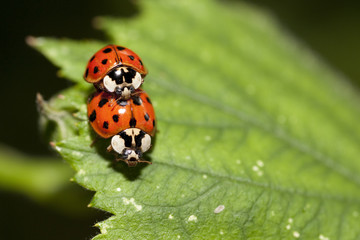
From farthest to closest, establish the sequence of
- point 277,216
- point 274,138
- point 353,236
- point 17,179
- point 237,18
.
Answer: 1. point 237,18
2. point 17,179
3. point 274,138
4. point 353,236
5. point 277,216

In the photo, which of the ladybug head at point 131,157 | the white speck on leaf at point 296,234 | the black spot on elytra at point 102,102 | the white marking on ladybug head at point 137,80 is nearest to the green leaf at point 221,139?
the white speck on leaf at point 296,234

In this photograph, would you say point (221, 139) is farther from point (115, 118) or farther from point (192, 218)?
point (115, 118)

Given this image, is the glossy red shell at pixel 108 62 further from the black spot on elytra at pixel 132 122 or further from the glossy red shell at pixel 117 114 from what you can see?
the black spot on elytra at pixel 132 122

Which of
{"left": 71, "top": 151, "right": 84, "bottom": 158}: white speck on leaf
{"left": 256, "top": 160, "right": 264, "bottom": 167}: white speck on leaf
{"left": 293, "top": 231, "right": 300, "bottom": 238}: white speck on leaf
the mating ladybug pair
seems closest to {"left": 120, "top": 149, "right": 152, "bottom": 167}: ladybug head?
the mating ladybug pair

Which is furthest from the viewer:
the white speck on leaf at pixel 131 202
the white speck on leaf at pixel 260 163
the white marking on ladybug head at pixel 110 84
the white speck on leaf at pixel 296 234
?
the white speck on leaf at pixel 260 163

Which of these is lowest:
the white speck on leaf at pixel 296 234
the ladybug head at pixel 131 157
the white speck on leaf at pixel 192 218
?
the white speck on leaf at pixel 192 218

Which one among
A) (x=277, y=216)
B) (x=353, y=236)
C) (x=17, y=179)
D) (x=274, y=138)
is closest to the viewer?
(x=277, y=216)

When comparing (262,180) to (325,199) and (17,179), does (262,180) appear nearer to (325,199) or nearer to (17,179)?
(325,199)

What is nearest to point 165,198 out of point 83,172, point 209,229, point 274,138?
point 209,229

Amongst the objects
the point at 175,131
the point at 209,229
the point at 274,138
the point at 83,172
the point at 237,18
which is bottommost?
the point at 209,229
